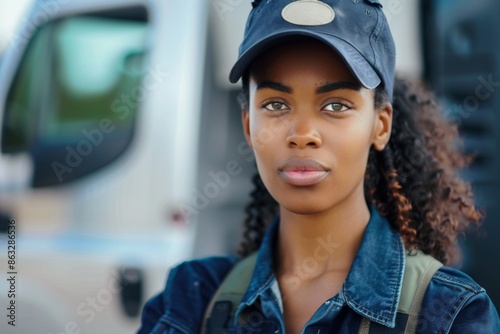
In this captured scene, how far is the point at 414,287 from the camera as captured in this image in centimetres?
164

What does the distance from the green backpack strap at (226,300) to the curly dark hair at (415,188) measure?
21 centimetres

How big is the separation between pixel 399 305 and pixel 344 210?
27 cm

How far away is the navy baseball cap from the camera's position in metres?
1.62

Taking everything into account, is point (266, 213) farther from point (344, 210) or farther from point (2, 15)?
point (2, 15)

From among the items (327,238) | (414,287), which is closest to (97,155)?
(327,238)

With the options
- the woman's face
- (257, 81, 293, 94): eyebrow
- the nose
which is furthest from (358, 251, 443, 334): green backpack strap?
(257, 81, 293, 94): eyebrow

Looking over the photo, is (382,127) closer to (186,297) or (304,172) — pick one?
(304,172)

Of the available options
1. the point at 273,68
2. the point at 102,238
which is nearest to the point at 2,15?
the point at 102,238

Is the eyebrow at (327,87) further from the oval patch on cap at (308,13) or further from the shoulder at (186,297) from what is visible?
the shoulder at (186,297)

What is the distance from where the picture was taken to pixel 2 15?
3730mm

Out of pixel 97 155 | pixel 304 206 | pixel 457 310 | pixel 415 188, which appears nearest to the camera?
pixel 457 310

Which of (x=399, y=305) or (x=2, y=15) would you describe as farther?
(x=2, y=15)

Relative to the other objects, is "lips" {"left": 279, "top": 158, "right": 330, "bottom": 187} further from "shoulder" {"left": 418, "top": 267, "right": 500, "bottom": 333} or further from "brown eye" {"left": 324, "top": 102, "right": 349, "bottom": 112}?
"shoulder" {"left": 418, "top": 267, "right": 500, "bottom": 333}

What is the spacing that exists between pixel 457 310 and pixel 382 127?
1.47ft
